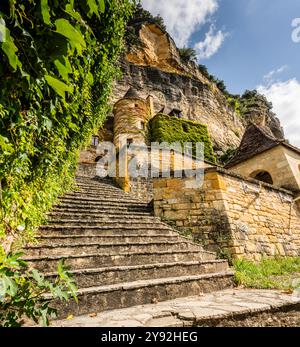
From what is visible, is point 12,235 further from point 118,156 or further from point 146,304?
point 118,156

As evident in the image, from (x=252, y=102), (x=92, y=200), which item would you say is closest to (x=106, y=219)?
(x=92, y=200)

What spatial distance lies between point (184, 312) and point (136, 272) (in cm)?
105

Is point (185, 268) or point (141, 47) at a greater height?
point (141, 47)

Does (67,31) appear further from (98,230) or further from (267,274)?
(267,274)

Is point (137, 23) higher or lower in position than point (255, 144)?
higher

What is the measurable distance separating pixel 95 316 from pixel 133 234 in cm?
212

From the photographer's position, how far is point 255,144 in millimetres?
11398

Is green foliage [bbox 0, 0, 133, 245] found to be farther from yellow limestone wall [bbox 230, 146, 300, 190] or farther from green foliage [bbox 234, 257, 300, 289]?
yellow limestone wall [bbox 230, 146, 300, 190]

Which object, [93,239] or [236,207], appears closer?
Result: [93,239]

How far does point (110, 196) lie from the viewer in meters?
7.04

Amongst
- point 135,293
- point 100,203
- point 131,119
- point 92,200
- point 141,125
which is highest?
point 131,119

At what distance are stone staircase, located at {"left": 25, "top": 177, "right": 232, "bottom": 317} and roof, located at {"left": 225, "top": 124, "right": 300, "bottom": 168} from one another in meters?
7.43

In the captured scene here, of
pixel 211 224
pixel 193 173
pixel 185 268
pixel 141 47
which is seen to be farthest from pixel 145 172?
pixel 141 47

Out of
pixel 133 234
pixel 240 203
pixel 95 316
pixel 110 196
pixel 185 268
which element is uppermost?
pixel 110 196
